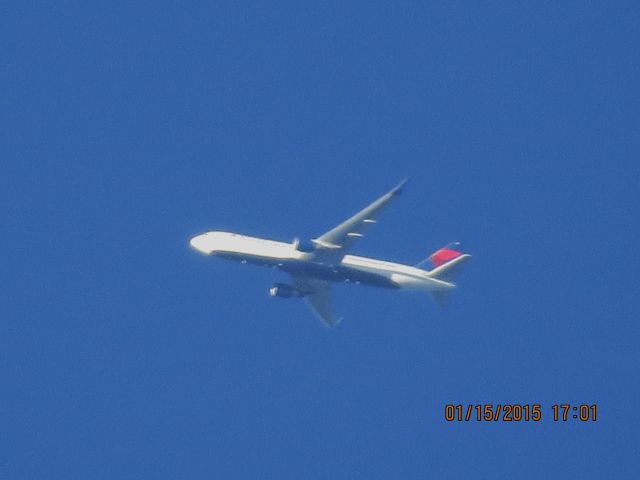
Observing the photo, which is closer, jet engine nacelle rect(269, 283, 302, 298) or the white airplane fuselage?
the white airplane fuselage

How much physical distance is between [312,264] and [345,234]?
3854 mm

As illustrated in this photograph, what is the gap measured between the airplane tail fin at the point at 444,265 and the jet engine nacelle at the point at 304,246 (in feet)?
34.7

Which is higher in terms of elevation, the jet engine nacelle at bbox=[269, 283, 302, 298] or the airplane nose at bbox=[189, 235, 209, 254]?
the airplane nose at bbox=[189, 235, 209, 254]

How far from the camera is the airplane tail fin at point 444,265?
8725cm

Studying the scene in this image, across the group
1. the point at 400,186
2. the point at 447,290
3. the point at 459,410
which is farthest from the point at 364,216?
the point at 459,410

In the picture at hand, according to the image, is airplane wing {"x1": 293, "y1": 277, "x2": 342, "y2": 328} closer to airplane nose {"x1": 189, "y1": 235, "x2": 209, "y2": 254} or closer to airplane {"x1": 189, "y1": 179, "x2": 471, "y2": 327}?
airplane {"x1": 189, "y1": 179, "x2": 471, "y2": 327}

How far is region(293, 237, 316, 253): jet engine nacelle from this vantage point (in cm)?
8188

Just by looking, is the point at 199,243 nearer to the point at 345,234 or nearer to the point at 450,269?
the point at 345,234

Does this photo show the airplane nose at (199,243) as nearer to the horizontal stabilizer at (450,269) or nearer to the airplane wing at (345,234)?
the airplane wing at (345,234)

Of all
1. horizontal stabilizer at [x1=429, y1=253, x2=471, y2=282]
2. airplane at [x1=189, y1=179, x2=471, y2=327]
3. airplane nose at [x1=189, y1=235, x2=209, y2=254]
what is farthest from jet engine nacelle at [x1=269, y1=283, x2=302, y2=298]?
horizontal stabilizer at [x1=429, y1=253, x2=471, y2=282]

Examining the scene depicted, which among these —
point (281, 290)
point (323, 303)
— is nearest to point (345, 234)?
point (281, 290)

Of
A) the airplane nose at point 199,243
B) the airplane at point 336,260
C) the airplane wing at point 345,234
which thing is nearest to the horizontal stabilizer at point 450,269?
the airplane at point 336,260

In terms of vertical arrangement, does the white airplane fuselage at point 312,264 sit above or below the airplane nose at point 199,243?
below

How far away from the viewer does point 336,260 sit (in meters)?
83.4
